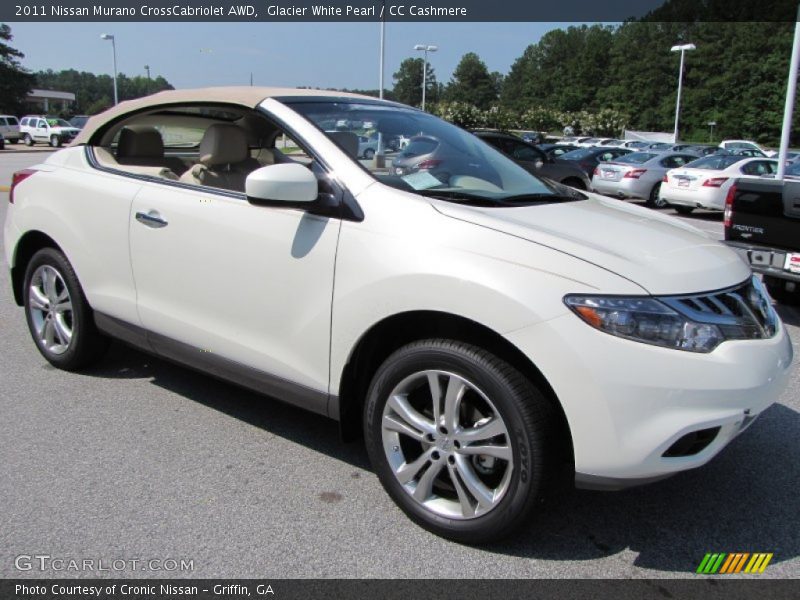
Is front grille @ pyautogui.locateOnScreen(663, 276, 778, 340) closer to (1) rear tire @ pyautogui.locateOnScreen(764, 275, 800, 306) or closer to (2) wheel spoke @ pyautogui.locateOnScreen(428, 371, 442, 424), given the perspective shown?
(2) wheel spoke @ pyautogui.locateOnScreen(428, 371, 442, 424)

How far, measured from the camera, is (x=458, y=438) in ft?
8.56

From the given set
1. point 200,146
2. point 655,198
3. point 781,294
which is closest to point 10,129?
point 655,198

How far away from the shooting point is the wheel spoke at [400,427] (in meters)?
2.69

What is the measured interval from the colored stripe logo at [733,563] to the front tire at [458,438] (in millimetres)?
719

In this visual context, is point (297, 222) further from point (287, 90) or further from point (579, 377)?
point (579, 377)

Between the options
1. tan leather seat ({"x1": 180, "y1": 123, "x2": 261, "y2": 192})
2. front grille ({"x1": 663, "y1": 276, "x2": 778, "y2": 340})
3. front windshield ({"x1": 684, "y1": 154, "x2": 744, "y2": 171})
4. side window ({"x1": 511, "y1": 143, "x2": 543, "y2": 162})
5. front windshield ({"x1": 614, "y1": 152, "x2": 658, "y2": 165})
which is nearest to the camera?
front grille ({"x1": 663, "y1": 276, "x2": 778, "y2": 340})

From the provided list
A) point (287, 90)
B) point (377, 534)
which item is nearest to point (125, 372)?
point (287, 90)

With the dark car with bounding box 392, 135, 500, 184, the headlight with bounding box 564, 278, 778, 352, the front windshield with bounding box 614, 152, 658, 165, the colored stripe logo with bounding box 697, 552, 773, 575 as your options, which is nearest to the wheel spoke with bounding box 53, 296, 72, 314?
the dark car with bounding box 392, 135, 500, 184

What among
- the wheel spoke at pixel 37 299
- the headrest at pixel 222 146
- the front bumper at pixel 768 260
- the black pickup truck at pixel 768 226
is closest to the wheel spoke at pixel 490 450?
the headrest at pixel 222 146

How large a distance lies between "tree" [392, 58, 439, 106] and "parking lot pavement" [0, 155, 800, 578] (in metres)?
143

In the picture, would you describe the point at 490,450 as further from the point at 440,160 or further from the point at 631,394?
the point at 440,160

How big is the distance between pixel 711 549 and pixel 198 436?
7.84 feet

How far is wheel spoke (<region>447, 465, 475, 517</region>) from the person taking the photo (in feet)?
8.57

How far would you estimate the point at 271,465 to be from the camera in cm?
324
